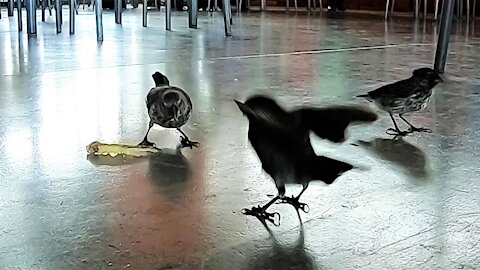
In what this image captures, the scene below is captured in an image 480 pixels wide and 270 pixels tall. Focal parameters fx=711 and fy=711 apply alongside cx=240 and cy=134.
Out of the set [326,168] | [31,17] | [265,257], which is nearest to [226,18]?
[31,17]

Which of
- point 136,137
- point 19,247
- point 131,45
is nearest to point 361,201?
point 19,247

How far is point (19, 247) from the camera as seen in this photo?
2.49 ft

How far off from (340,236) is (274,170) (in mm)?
135

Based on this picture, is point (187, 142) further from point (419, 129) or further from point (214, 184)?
point (419, 129)

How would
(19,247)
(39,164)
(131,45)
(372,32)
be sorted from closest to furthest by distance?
(19,247)
(39,164)
(131,45)
(372,32)

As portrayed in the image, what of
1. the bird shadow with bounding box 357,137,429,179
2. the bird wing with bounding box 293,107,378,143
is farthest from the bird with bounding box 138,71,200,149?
the bird wing with bounding box 293,107,378,143

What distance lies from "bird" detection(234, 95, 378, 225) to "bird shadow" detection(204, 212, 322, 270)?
0.09 metres

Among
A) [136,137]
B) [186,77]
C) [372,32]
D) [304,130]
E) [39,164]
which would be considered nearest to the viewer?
[304,130]

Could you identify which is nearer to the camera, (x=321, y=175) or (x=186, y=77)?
(x=321, y=175)

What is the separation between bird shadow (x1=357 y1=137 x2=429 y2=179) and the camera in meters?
1.14

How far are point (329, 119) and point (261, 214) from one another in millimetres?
145

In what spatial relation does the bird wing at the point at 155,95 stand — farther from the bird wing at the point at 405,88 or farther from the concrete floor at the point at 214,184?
the bird wing at the point at 405,88

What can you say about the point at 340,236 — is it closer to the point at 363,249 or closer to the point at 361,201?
the point at 363,249

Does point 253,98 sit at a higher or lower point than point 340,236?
higher
